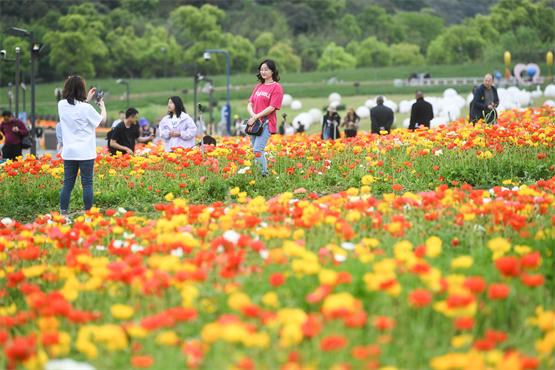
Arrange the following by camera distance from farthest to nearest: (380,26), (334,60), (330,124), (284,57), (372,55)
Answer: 1. (380,26)
2. (372,55)
3. (334,60)
4. (284,57)
5. (330,124)

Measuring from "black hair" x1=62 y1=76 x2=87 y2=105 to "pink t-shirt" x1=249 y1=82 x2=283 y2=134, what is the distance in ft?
8.49

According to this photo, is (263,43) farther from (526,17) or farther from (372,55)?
(526,17)

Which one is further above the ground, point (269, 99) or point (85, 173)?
point (269, 99)

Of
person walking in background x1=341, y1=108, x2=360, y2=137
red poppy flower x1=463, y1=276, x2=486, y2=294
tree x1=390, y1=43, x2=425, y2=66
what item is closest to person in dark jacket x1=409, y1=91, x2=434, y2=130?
person walking in background x1=341, y1=108, x2=360, y2=137

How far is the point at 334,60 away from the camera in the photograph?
117 m

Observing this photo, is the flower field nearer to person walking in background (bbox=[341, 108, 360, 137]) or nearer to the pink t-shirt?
the pink t-shirt

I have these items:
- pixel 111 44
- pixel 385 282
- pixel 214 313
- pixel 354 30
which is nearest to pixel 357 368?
pixel 385 282

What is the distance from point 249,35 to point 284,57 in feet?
53.2

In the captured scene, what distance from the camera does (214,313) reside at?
4949 mm

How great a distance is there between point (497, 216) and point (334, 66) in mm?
111982

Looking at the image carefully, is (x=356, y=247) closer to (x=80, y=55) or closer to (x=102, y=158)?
(x=102, y=158)

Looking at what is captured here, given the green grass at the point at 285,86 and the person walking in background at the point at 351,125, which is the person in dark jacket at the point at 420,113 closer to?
the person walking in background at the point at 351,125

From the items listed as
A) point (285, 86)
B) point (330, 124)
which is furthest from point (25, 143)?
point (285, 86)

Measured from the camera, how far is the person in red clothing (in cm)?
1698
